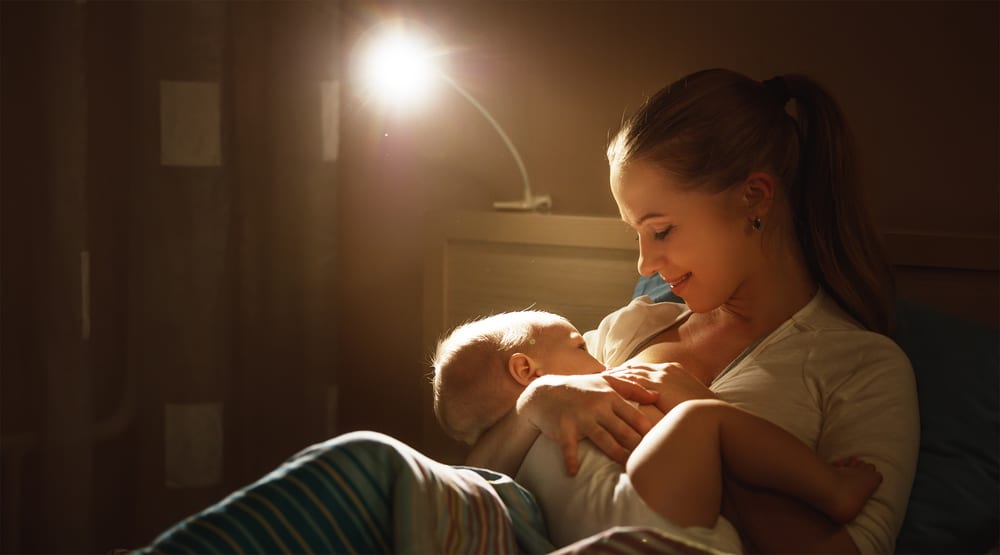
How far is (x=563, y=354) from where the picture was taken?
1452 millimetres

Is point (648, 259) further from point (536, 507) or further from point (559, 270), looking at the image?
point (559, 270)

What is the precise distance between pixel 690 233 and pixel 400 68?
1015 millimetres

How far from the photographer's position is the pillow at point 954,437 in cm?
120

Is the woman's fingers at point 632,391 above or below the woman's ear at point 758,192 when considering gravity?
below

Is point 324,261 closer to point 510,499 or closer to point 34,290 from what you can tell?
point 34,290

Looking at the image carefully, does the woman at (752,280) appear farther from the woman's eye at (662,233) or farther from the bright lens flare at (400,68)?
the bright lens flare at (400,68)

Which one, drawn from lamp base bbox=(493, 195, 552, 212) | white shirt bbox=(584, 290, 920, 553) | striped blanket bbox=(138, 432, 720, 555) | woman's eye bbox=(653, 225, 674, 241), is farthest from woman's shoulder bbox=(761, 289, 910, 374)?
lamp base bbox=(493, 195, 552, 212)

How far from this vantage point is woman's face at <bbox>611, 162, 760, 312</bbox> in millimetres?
1347

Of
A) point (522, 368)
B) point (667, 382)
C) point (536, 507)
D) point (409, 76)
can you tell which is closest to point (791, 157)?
point (667, 382)

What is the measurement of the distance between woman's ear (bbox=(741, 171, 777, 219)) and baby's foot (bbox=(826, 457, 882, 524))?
411 millimetres

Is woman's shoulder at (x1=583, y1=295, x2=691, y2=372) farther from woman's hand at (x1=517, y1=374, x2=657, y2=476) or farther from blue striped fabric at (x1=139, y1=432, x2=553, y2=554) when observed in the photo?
blue striped fabric at (x1=139, y1=432, x2=553, y2=554)

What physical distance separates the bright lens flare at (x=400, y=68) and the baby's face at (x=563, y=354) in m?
0.92

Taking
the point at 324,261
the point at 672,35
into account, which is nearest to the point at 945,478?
the point at 672,35

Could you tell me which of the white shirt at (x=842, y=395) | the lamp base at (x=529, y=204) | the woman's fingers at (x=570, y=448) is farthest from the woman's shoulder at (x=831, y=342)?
the lamp base at (x=529, y=204)
